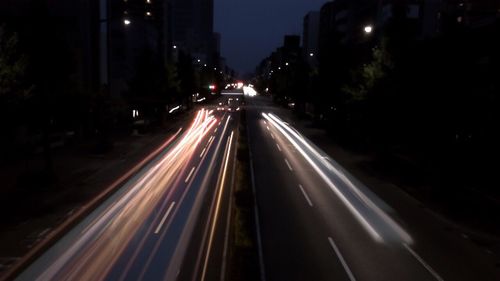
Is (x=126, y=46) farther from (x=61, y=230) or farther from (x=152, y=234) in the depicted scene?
(x=152, y=234)

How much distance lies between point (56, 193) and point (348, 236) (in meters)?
11.9

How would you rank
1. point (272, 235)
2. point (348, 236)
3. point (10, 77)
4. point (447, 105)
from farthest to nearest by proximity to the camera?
point (447, 105) < point (10, 77) < point (348, 236) < point (272, 235)

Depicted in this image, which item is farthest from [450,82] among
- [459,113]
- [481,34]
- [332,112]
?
[332,112]

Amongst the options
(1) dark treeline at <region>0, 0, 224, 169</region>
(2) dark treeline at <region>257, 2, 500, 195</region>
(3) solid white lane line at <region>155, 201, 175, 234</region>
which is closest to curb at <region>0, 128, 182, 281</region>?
(3) solid white lane line at <region>155, 201, 175, 234</region>

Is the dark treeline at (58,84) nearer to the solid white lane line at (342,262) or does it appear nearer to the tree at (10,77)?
the tree at (10,77)

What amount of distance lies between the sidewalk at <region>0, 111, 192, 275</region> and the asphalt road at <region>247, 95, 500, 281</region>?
6.65 metres

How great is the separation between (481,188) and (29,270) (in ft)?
59.2

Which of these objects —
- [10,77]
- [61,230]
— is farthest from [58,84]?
[61,230]

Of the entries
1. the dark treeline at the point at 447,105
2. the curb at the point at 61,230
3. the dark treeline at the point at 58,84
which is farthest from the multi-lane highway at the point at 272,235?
the dark treeline at the point at 58,84

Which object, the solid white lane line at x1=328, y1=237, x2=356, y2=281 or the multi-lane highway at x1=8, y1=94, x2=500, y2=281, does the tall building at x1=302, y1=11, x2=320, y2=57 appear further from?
the solid white lane line at x1=328, y1=237, x2=356, y2=281

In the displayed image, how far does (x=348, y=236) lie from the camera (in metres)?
16.4

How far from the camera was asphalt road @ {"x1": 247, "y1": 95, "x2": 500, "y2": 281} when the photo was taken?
524 inches

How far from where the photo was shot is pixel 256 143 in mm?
41469

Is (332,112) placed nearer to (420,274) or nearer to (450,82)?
(450,82)
